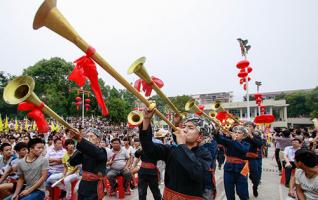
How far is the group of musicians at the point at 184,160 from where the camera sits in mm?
3104

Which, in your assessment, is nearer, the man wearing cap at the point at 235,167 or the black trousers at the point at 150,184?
the black trousers at the point at 150,184

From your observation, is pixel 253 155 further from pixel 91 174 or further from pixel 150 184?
pixel 91 174

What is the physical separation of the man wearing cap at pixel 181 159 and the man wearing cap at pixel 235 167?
2.89 metres

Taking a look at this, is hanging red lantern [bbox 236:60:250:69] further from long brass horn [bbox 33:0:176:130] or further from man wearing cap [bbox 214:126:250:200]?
long brass horn [bbox 33:0:176:130]

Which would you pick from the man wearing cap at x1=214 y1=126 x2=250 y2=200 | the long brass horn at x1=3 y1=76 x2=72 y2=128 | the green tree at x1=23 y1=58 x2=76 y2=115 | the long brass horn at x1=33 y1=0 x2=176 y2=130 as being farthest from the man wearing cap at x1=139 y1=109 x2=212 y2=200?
the green tree at x1=23 y1=58 x2=76 y2=115

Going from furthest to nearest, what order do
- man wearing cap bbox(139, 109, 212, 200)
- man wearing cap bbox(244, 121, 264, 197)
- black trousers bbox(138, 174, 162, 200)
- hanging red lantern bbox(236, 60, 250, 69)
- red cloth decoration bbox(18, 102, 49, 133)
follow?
hanging red lantern bbox(236, 60, 250, 69) → man wearing cap bbox(244, 121, 264, 197) → black trousers bbox(138, 174, 162, 200) → red cloth decoration bbox(18, 102, 49, 133) → man wearing cap bbox(139, 109, 212, 200)

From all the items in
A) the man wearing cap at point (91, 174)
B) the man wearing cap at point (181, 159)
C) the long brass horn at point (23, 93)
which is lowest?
the man wearing cap at point (91, 174)

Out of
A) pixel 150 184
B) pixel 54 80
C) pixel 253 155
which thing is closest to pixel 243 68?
pixel 253 155

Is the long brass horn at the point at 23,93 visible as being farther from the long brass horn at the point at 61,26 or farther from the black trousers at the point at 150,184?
the black trousers at the point at 150,184

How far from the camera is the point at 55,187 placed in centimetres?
691

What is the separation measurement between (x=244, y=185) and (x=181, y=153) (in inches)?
157

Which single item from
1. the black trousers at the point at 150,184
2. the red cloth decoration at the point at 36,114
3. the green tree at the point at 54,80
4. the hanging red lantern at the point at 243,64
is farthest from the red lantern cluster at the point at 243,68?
the green tree at the point at 54,80

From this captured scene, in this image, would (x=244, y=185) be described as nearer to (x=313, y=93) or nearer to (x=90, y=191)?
(x=90, y=191)

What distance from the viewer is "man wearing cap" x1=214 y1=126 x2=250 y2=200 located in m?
6.30
